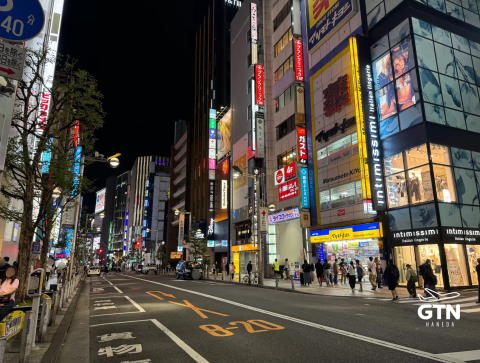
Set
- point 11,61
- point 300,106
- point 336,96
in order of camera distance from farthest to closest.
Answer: point 300,106 → point 336,96 → point 11,61

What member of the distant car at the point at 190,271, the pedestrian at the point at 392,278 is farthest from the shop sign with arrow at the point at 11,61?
the distant car at the point at 190,271

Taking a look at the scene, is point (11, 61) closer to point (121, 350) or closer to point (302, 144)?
point (121, 350)

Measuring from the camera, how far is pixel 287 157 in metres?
35.1

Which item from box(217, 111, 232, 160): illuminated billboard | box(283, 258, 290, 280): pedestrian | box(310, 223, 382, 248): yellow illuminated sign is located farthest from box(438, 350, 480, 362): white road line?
box(217, 111, 232, 160): illuminated billboard

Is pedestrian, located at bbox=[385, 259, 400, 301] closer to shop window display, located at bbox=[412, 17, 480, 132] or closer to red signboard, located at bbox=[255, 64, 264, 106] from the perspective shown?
shop window display, located at bbox=[412, 17, 480, 132]

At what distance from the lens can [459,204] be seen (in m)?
20.8

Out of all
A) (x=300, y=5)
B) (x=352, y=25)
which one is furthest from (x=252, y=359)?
(x=300, y=5)

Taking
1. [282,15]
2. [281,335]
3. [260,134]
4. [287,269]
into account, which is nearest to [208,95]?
[282,15]

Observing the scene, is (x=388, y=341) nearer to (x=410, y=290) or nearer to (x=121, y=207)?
(x=410, y=290)

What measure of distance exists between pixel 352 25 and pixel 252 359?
28892 millimetres

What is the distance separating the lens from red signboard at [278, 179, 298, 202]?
3253 centimetres

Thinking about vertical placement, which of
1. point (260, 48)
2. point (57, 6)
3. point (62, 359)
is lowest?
point (62, 359)

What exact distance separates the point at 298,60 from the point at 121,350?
108 feet

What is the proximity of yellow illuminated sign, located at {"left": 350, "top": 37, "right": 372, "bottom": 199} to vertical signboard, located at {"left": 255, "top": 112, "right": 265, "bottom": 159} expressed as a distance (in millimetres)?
14091
